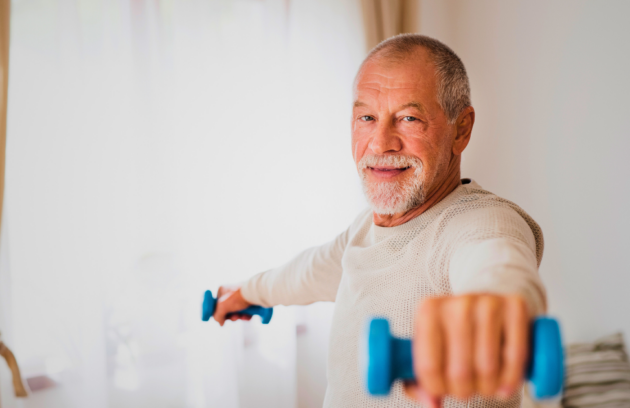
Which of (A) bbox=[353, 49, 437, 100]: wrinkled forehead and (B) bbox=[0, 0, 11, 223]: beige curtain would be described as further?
(B) bbox=[0, 0, 11, 223]: beige curtain

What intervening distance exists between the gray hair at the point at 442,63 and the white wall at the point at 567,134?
164 centimetres

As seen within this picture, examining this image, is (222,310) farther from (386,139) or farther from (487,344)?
(487,344)

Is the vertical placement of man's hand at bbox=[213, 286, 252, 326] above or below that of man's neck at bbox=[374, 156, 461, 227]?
below

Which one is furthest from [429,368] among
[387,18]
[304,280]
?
[387,18]

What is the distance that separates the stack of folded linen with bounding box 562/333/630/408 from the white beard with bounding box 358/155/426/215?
1586mm

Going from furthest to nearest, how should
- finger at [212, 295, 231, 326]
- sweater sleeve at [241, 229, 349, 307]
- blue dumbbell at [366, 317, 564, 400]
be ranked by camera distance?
finger at [212, 295, 231, 326], sweater sleeve at [241, 229, 349, 307], blue dumbbell at [366, 317, 564, 400]

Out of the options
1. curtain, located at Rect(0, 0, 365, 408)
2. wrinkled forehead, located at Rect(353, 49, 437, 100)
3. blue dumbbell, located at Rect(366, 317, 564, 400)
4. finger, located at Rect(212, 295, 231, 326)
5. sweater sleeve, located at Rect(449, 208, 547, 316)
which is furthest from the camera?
curtain, located at Rect(0, 0, 365, 408)

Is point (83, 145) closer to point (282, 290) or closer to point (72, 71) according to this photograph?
point (72, 71)

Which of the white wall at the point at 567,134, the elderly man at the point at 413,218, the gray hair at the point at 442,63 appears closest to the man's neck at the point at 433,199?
the elderly man at the point at 413,218

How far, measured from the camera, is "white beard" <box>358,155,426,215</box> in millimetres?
914

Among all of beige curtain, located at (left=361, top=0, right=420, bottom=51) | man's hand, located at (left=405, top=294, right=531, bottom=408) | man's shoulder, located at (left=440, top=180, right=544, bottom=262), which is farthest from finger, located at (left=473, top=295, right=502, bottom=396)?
beige curtain, located at (left=361, top=0, right=420, bottom=51)

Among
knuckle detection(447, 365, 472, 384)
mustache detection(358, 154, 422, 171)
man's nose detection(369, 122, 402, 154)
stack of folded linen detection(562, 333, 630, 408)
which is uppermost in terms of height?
A: man's nose detection(369, 122, 402, 154)

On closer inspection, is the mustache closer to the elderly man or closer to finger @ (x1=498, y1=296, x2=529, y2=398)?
the elderly man

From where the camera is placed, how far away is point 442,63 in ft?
2.90
